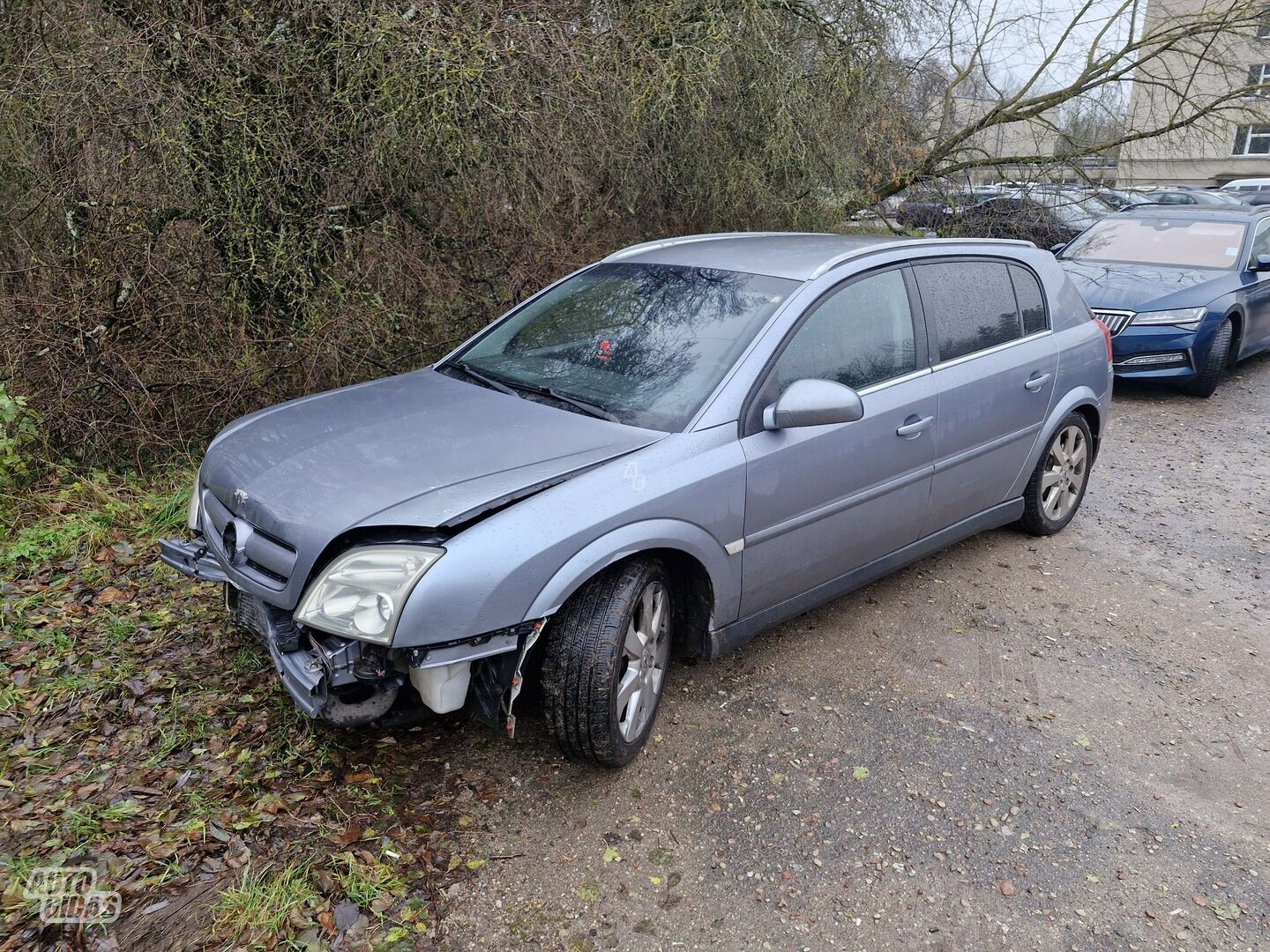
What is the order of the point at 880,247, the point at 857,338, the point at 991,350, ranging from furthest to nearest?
the point at 991,350 → the point at 880,247 → the point at 857,338

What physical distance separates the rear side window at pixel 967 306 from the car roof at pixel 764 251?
0.53 ft

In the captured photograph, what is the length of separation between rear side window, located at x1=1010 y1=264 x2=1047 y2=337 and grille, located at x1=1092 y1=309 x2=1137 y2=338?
13.4 ft

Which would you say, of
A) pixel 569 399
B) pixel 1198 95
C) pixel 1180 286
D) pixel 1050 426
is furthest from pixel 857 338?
pixel 1198 95

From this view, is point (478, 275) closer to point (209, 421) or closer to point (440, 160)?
point (440, 160)

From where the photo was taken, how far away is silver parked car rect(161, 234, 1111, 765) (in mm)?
2707

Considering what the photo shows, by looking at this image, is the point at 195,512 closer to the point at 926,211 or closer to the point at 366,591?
the point at 366,591

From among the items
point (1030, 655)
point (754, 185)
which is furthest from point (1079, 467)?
point (754, 185)

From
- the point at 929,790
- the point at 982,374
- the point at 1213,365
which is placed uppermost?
the point at 982,374

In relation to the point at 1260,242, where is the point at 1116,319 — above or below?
below

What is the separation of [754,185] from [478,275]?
2716mm

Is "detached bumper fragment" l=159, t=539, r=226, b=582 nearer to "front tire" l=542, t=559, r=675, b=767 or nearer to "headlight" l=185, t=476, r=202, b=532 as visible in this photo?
"headlight" l=185, t=476, r=202, b=532

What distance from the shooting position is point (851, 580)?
3932 millimetres

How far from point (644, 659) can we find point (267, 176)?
151 inches

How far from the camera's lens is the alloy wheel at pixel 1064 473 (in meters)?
5.04
